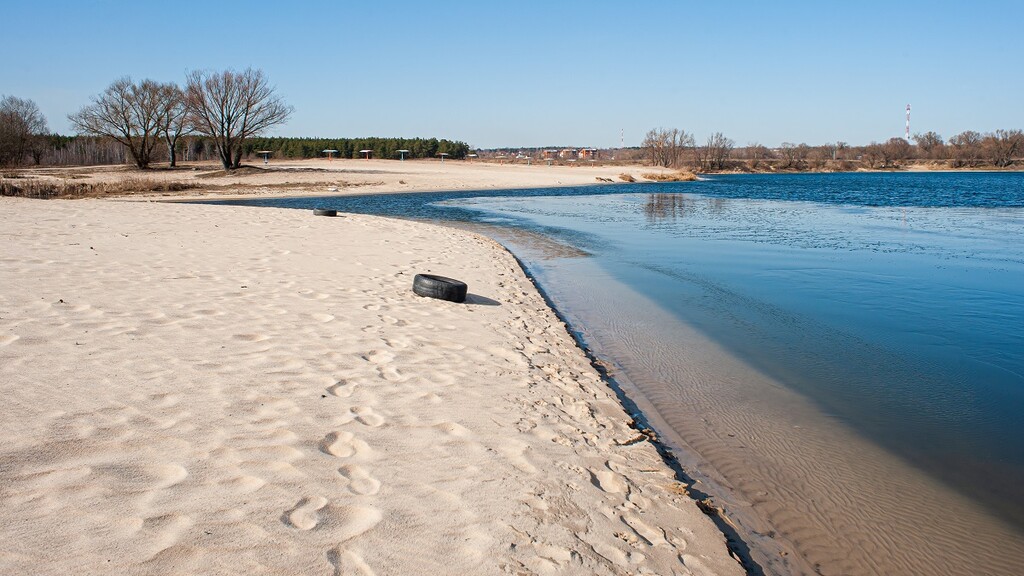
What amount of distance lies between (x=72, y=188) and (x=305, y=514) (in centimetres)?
3646

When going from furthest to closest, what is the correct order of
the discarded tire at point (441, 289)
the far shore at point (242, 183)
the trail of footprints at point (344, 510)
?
the far shore at point (242, 183) < the discarded tire at point (441, 289) < the trail of footprints at point (344, 510)

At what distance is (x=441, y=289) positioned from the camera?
9.05 metres

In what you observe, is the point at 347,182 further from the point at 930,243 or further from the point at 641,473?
the point at 641,473

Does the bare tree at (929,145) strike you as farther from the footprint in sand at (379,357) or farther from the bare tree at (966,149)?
the footprint in sand at (379,357)

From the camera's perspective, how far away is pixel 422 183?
52.1 m

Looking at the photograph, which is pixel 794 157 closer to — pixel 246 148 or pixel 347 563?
pixel 246 148

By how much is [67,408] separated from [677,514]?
12.8 feet

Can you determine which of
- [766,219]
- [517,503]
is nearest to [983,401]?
[517,503]

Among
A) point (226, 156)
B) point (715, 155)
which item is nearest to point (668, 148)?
point (715, 155)

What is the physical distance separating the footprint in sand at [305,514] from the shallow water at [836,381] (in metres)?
2.51

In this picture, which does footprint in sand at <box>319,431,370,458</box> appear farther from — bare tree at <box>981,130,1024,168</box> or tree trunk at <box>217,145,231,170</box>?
bare tree at <box>981,130,1024,168</box>

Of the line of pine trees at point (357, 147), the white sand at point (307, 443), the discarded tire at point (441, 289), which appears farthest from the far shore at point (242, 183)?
the line of pine trees at point (357, 147)

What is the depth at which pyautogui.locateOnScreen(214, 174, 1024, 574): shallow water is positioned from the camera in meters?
4.38

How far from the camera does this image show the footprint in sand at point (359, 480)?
3725 mm
